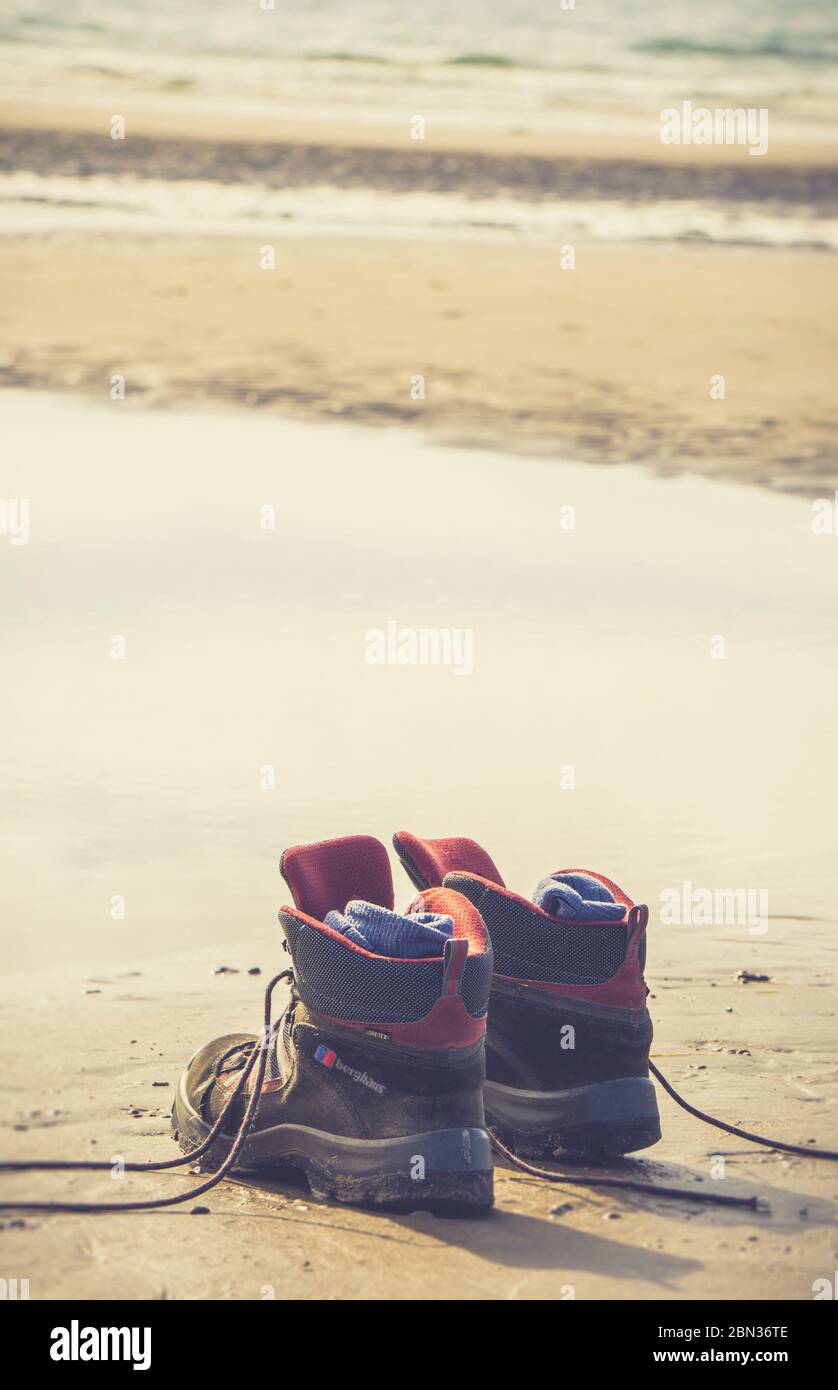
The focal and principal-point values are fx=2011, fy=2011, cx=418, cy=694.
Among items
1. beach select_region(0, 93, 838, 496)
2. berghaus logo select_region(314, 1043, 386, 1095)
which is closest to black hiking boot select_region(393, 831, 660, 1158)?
berghaus logo select_region(314, 1043, 386, 1095)

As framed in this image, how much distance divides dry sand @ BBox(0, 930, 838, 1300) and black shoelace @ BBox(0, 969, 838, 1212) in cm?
4

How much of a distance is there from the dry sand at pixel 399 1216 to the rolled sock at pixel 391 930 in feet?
1.97

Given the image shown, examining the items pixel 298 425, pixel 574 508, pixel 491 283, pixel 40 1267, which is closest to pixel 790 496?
pixel 574 508

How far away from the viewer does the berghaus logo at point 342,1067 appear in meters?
4.60

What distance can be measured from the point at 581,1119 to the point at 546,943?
438 mm

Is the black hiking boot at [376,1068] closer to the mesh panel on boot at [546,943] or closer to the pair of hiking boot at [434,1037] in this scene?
the pair of hiking boot at [434,1037]

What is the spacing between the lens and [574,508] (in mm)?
12680

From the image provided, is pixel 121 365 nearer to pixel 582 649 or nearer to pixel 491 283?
pixel 491 283
